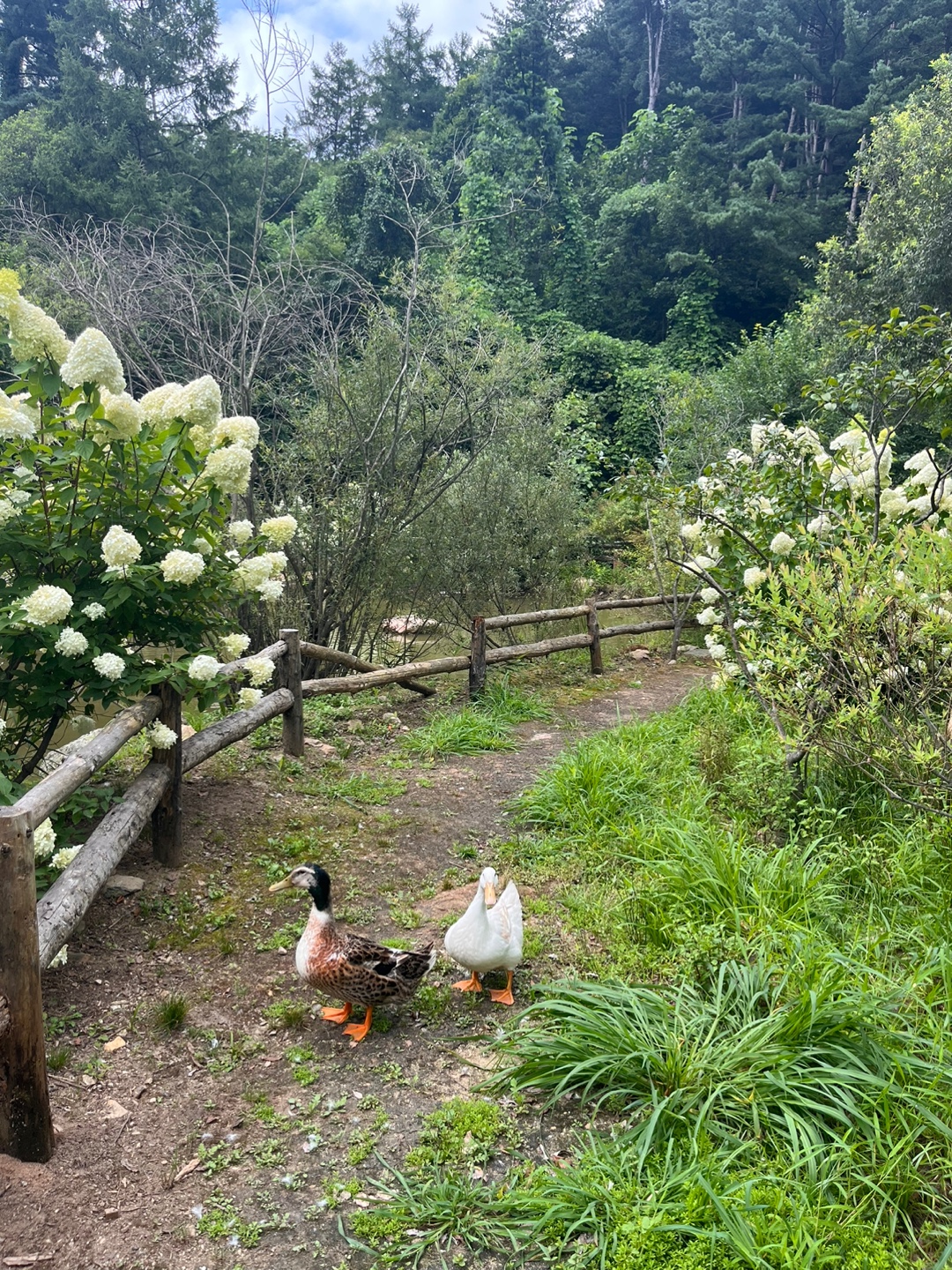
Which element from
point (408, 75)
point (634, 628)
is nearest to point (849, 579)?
point (634, 628)

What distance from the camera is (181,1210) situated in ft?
7.25

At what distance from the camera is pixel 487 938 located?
9.88 ft

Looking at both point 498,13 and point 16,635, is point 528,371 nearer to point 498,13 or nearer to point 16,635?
point 16,635

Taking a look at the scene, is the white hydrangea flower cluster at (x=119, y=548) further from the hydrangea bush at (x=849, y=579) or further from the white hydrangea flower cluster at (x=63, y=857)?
the hydrangea bush at (x=849, y=579)

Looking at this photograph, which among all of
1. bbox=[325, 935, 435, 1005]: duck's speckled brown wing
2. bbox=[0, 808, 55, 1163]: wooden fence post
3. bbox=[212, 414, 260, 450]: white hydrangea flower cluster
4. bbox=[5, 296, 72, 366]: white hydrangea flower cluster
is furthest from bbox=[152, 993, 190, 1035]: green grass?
bbox=[5, 296, 72, 366]: white hydrangea flower cluster

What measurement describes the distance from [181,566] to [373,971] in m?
1.78

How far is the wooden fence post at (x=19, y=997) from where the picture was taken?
2064mm

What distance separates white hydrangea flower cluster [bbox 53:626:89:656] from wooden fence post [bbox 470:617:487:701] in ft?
15.0

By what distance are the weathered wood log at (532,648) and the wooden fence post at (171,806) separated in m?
4.14

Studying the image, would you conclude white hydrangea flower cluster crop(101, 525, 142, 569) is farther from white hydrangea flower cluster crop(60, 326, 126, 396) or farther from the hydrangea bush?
the hydrangea bush

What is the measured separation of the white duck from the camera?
9.89 feet

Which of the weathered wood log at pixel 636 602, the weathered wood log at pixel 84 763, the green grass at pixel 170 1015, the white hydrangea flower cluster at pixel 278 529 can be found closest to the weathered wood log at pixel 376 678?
the white hydrangea flower cluster at pixel 278 529

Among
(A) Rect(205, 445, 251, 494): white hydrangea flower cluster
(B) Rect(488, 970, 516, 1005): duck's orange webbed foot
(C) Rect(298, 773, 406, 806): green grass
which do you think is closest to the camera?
(B) Rect(488, 970, 516, 1005): duck's orange webbed foot

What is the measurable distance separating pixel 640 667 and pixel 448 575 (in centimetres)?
288
